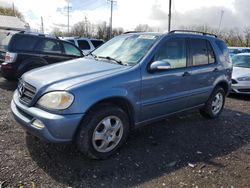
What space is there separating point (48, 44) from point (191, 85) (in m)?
5.54

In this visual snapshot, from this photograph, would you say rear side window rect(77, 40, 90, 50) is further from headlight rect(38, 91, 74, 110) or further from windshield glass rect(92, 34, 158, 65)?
headlight rect(38, 91, 74, 110)

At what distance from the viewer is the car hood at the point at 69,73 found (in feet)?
12.4

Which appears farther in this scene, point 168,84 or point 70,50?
point 70,50

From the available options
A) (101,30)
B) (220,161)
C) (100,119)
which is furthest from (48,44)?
(101,30)

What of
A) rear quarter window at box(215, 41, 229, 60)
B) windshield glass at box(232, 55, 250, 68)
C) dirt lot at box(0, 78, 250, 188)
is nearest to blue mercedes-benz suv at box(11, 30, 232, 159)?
dirt lot at box(0, 78, 250, 188)

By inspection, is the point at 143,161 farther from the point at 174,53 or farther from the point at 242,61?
the point at 242,61

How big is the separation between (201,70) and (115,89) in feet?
7.48

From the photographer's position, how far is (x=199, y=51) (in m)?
5.65

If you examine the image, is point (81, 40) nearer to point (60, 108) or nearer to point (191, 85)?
point (191, 85)

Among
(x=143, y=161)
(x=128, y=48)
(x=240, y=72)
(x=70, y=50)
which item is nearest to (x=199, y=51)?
(x=128, y=48)

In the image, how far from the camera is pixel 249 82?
9016 mm

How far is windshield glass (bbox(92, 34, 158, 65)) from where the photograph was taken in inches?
181

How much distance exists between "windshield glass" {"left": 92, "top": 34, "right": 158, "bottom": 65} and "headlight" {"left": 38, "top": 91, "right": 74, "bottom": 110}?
49.6 inches

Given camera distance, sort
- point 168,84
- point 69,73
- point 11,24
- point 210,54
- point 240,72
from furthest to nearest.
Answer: point 11,24 → point 240,72 → point 210,54 → point 168,84 → point 69,73
